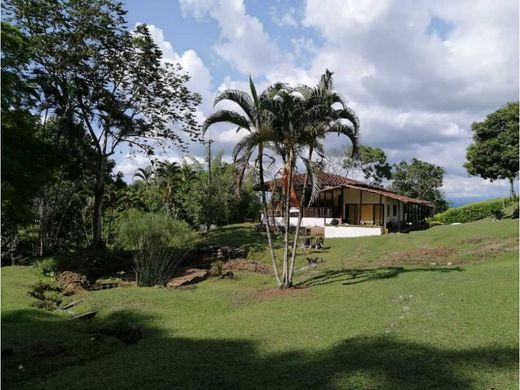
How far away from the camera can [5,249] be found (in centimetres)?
2512

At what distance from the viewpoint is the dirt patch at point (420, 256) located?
61.9ft

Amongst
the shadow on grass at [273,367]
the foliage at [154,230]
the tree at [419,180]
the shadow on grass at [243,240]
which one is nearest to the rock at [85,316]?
the shadow on grass at [273,367]

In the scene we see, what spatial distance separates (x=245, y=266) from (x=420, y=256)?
7512 mm

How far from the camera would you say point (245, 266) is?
20250 millimetres

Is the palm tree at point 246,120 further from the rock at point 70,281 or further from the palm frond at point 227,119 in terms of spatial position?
the rock at point 70,281

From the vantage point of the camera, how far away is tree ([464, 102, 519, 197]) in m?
31.7

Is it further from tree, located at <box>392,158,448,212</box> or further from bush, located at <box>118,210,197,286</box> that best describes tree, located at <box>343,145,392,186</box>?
bush, located at <box>118,210,197,286</box>

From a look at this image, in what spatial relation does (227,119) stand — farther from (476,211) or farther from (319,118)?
(476,211)

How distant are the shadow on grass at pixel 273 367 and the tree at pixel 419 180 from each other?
4909 cm

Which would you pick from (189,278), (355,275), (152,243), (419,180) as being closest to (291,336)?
(355,275)

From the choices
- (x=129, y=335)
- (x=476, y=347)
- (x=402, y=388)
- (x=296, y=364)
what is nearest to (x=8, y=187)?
(x=129, y=335)

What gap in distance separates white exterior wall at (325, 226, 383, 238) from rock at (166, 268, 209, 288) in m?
13.5

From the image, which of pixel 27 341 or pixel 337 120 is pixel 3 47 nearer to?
pixel 27 341

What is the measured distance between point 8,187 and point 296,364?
6093 mm
